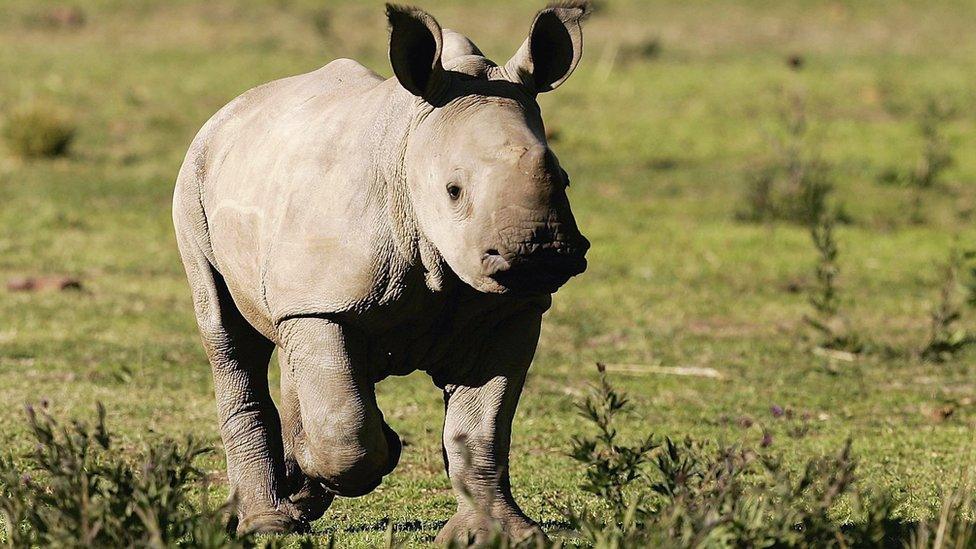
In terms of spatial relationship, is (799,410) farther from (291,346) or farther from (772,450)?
(291,346)

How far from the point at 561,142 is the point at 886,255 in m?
5.56

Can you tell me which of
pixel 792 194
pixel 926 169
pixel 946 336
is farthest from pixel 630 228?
pixel 946 336

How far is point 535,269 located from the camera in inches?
185

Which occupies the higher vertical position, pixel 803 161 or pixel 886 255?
pixel 803 161

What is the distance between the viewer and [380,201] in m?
5.40

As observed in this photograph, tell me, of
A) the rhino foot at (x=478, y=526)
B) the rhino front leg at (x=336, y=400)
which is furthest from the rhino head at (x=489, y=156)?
the rhino foot at (x=478, y=526)

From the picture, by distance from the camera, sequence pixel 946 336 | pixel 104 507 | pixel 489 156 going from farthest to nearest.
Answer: pixel 946 336, pixel 489 156, pixel 104 507

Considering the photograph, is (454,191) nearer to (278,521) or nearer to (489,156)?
(489,156)

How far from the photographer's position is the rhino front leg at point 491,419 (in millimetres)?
5711

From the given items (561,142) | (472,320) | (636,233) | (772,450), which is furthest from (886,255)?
(472,320)

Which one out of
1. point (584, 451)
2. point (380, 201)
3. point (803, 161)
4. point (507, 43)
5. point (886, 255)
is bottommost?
point (584, 451)

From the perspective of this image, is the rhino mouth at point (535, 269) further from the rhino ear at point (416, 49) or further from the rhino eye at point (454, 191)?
the rhino ear at point (416, 49)

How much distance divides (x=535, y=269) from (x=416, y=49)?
959 millimetres

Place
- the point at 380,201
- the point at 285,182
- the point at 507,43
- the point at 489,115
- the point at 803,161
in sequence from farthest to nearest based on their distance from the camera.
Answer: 1. the point at 507,43
2. the point at 803,161
3. the point at 285,182
4. the point at 380,201
5. the point at 489,115
